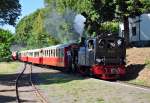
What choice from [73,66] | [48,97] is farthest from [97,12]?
[48,97]

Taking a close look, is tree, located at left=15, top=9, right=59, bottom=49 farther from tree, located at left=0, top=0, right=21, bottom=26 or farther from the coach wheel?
the coach wheel

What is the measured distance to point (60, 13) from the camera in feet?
237

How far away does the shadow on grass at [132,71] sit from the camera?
2905cm

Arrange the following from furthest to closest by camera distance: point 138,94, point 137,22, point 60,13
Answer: point 60,13 → point 137,22 → point 138,94

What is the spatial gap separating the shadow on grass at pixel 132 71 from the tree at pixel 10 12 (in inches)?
409

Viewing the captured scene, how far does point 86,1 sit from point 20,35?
111 m

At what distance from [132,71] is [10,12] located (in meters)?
11.6

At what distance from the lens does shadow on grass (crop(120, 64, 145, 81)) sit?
29047 mm

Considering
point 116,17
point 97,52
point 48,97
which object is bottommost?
point 48,97

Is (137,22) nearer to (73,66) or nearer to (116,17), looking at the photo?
(116,17)

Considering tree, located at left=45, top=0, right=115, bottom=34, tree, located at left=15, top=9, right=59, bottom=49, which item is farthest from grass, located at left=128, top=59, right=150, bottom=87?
tree, located at left=15, top=9, right=59, bottom=49

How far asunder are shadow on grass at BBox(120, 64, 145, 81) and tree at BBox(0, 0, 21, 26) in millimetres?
10385

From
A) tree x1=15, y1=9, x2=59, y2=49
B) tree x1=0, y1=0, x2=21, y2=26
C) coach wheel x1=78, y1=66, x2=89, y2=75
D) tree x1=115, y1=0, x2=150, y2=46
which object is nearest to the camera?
coach wheel x1=78, y1=66, x2=89, y2=75

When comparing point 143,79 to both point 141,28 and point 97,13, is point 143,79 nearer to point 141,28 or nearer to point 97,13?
point 97,13
